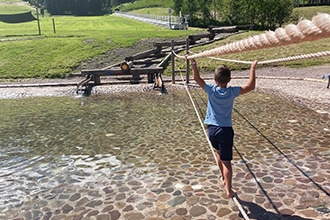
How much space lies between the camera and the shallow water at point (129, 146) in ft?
20.0

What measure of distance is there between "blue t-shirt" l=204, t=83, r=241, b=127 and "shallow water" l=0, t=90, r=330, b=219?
5.84 ft

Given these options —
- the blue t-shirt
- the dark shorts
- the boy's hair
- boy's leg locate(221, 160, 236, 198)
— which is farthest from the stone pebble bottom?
the boy's hair

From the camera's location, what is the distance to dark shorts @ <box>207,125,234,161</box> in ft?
14.7

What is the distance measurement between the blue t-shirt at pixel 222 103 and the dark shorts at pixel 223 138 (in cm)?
7

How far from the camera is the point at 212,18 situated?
50.6m

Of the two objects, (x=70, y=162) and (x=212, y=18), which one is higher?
(x=212, y=18)

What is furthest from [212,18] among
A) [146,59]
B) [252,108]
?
[252,108]

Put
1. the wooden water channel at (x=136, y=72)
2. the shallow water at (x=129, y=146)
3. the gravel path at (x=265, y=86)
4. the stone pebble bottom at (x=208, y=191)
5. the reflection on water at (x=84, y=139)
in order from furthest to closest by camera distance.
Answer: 1. the wooden water channel at (x=136, y=72)
2. the gravel path at (x=265, y=86)
3. the reflection on water at (x=84, y=139)
4. the shallow water at (x=129, y=146)
5. the stone pebble bottom at (x=208, y=191)

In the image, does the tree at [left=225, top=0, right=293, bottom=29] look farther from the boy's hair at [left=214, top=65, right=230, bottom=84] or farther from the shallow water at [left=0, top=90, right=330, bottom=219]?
the boy's hair at [left=214, top=65, right=230, bottom=84]

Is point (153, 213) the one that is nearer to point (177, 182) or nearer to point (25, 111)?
point (177, 182)

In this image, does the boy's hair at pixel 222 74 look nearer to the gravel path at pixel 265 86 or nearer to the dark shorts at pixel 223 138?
the dark shorts at pixel 223 138

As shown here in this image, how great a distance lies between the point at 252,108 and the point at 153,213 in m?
7.02

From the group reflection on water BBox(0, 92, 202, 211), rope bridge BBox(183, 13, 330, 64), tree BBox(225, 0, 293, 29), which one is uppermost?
tree BBox(225, 0, 293, 29)

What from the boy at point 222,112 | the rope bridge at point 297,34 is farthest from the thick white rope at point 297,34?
the boy at point 222,112
